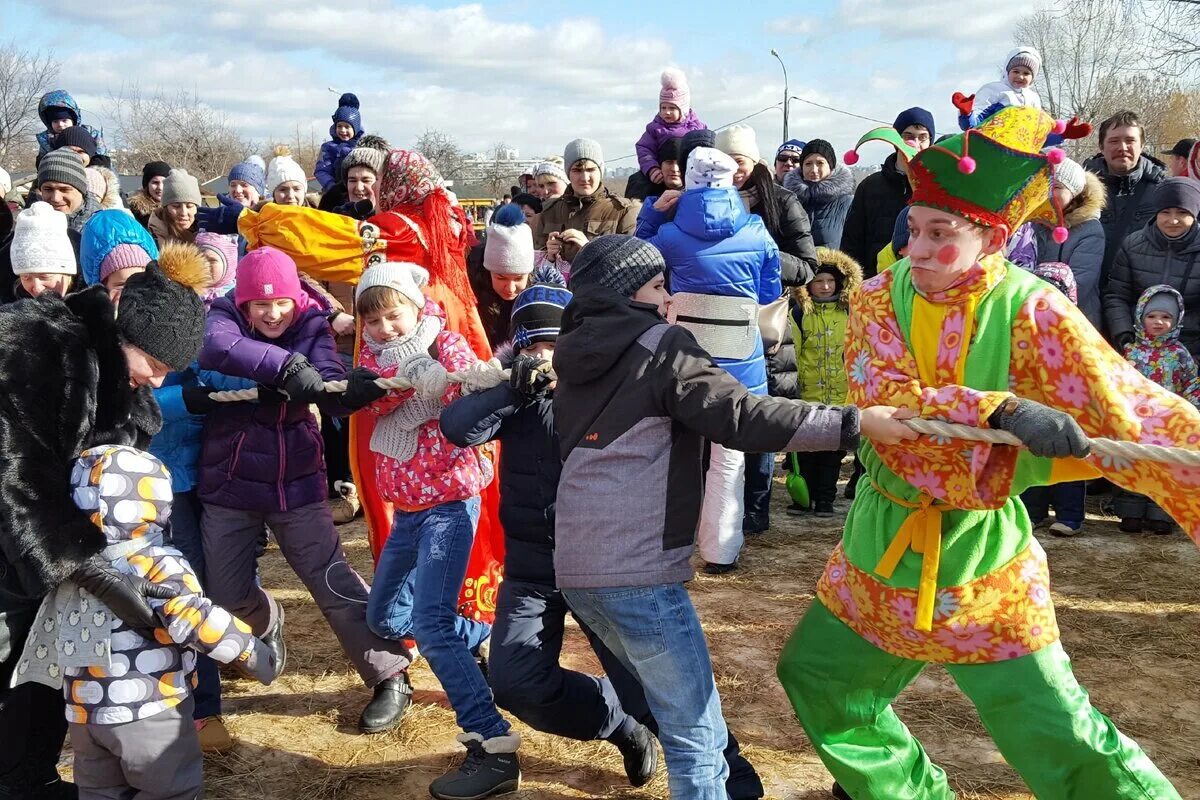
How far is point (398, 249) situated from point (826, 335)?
10.7ft

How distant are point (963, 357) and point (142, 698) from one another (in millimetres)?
2293

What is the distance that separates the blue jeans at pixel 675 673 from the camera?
8.48ft

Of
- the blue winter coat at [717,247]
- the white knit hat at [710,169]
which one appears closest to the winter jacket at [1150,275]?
the blue winter coat at [717,247]

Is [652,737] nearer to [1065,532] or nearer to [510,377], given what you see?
[510,377]

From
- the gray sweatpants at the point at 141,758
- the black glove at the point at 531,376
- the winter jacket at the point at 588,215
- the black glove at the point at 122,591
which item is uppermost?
the winter jacket at the point at 588,215

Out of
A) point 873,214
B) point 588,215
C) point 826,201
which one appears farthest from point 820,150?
point 588,215

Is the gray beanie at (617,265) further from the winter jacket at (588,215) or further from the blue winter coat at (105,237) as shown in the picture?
the winter jacket at (588,215)

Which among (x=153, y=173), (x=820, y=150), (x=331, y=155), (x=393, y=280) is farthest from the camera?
(x=153, y=173)

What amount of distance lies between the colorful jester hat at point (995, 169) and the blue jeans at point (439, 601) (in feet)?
6.32

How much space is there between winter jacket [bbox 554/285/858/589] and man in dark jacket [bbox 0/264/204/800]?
115cm

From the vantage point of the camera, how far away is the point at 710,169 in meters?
4.98

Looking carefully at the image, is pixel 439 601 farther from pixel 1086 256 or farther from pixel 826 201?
pixel 826 201

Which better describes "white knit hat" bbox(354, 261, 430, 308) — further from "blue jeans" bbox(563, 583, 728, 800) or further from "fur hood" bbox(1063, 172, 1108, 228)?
"fur hood" bbox(1063, 172, 1108, 228)

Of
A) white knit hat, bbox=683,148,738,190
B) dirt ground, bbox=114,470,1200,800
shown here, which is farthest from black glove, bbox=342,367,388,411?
white knit hat, bbox=683,148,738,190
